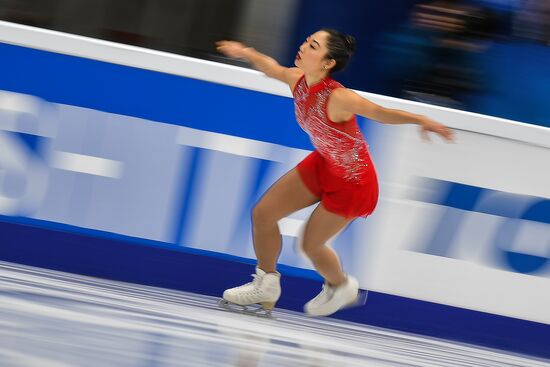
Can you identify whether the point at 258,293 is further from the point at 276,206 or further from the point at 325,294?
the point at 276,206

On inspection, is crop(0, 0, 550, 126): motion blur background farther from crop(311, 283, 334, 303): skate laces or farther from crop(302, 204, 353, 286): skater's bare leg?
crop(311, 283, 334, 303): skate laces

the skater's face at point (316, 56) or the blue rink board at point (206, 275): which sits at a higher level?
the skater's face at point (316, 56)

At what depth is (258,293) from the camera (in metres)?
5.12

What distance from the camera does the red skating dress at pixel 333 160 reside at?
4.78m

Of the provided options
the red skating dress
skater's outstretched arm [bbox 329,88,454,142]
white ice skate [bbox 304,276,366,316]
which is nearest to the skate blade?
white ice skate [bbox 304,276,366,316]

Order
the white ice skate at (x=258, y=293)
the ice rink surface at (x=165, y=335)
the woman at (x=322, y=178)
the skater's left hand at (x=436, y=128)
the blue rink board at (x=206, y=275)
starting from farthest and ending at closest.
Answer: the blue rink board at (x=206, y=275) → the white ice skate at (x=258, y=293) → the woman at (x=322, y=178) → the skater's left hand at (x=436, y=128) → the ice rink surface at (x=165, y=335)

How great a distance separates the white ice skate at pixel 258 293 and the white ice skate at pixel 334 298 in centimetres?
21

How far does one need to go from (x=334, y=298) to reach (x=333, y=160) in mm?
723

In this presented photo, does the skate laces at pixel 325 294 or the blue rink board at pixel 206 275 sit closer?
the skate laces at pixel 325 294

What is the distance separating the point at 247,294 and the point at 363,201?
0.74 metres

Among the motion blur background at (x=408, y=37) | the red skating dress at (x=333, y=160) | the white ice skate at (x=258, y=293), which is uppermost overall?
the motion blur background at (x=408, y=37)

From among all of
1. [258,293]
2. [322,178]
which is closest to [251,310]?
[258,293]

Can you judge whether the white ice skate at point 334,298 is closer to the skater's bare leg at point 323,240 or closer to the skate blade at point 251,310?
the skater's bare leg at point 323,240

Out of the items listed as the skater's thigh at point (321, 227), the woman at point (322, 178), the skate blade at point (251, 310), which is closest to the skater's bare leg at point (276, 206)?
the woman at point (322, 178)
